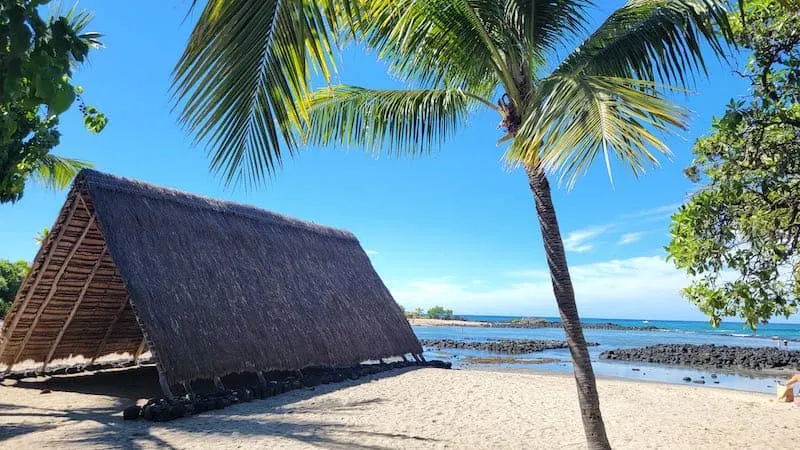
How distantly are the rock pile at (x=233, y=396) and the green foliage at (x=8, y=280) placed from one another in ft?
50.3

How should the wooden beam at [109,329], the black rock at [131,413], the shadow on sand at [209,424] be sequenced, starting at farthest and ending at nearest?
the wooden beam at [109,329] < the black rock at [131,413] < the shadow on sand at [209,424]

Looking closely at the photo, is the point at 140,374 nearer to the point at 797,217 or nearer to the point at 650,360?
the point at 797,217

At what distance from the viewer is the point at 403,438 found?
17.5 feet

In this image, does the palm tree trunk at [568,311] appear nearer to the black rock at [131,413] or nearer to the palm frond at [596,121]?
the palm frond at [596,121]

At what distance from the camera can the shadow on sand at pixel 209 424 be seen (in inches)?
204

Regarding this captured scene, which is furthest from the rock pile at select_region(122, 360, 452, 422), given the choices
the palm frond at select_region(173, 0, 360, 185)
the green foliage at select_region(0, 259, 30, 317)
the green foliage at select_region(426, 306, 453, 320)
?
the green foliage at select_region(426, 306, 453, 320)

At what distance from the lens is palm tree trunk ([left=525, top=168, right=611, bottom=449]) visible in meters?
3.83

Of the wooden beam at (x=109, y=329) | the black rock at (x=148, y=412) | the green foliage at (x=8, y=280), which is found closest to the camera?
the black rock at (x=148, y=412)

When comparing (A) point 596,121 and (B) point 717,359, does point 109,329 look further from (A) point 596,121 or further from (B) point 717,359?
(B) point 717,359

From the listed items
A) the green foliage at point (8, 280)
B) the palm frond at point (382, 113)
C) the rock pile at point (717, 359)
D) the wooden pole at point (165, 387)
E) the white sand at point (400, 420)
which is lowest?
the rock pile at point (717, 359)

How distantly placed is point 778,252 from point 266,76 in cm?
447

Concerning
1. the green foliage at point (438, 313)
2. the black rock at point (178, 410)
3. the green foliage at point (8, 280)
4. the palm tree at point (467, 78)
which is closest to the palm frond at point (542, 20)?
the palm tree at point (467, 78)

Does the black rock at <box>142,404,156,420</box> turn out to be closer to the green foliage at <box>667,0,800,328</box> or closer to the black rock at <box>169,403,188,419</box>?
the black rock at <box>169,403,188,419</box>

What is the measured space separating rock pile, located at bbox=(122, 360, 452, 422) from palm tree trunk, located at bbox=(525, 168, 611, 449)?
4.50 metres
